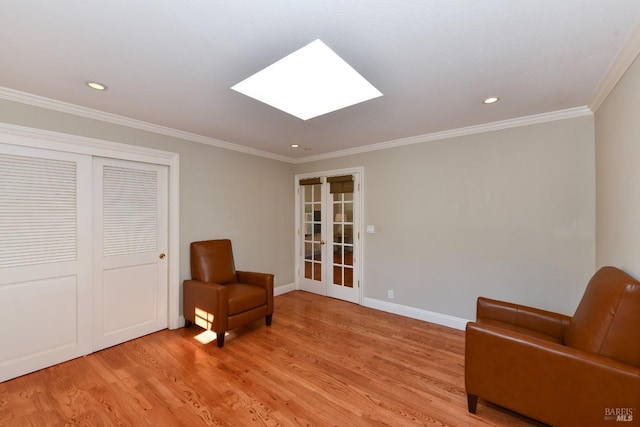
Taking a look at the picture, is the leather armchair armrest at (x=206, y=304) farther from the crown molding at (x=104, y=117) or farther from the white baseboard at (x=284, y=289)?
the crown molding at (x=104, y=117)

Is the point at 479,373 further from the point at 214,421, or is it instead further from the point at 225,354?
the point at 225,354

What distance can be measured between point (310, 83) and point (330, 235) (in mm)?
2962

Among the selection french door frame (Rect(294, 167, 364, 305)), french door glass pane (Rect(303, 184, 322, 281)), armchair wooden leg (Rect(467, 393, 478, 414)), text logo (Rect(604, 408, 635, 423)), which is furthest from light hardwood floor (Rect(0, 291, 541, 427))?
french door glass pane (Rect(303, 184, 322, 281))

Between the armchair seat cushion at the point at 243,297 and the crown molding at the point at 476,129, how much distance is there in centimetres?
235

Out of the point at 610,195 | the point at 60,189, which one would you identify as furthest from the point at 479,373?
the point at 60,189

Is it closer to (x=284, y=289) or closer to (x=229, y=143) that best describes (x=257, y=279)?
(x=284, y=289)

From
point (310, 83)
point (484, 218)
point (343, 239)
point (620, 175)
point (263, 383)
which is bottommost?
point (263, 383)

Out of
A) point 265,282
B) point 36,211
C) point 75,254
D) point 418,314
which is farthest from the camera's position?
point 418,314

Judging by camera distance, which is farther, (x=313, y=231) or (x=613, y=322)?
(x=313, y=231)

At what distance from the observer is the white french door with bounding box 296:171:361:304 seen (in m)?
4.05

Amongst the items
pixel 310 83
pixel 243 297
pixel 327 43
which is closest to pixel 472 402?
pixel 243 297

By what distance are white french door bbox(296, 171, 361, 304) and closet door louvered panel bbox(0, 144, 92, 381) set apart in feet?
9.58

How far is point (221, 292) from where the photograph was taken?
2.69 metres

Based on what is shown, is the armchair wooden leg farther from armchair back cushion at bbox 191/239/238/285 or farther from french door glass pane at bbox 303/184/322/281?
french door glass pane at bbox 303/184/322/281
